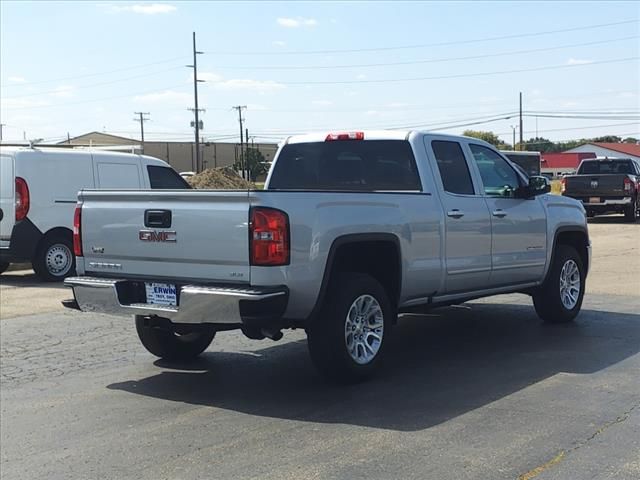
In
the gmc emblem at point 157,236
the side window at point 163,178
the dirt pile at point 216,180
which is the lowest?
the gmc emblem at point 157,236

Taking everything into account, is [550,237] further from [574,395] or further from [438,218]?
[574,395]

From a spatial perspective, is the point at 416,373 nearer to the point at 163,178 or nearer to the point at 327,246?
the point at 327,246

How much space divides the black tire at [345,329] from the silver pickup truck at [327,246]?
11mm

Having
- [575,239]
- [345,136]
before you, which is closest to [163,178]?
[345,136]

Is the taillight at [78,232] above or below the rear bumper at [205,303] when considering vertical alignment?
above

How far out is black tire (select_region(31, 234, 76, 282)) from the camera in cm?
1351

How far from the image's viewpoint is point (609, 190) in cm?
2525

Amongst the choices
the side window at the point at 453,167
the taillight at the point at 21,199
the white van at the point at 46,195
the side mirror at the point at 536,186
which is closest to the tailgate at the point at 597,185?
the white van at the point at 46,195

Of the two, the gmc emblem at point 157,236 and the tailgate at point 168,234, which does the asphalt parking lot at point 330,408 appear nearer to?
the tailgate at point 168,234

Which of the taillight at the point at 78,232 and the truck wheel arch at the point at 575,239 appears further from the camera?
the truck wheel arch at the point at 575,239

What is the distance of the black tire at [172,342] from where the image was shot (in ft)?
24.1

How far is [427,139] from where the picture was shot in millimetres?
7453

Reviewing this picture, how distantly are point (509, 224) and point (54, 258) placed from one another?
27.9ft

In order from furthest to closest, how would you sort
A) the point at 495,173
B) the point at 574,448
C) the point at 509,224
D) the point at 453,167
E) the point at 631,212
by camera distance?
the point at 631,212
the point at 495,173
the point at 509,224
the point at 453,167
the point at 574,448
